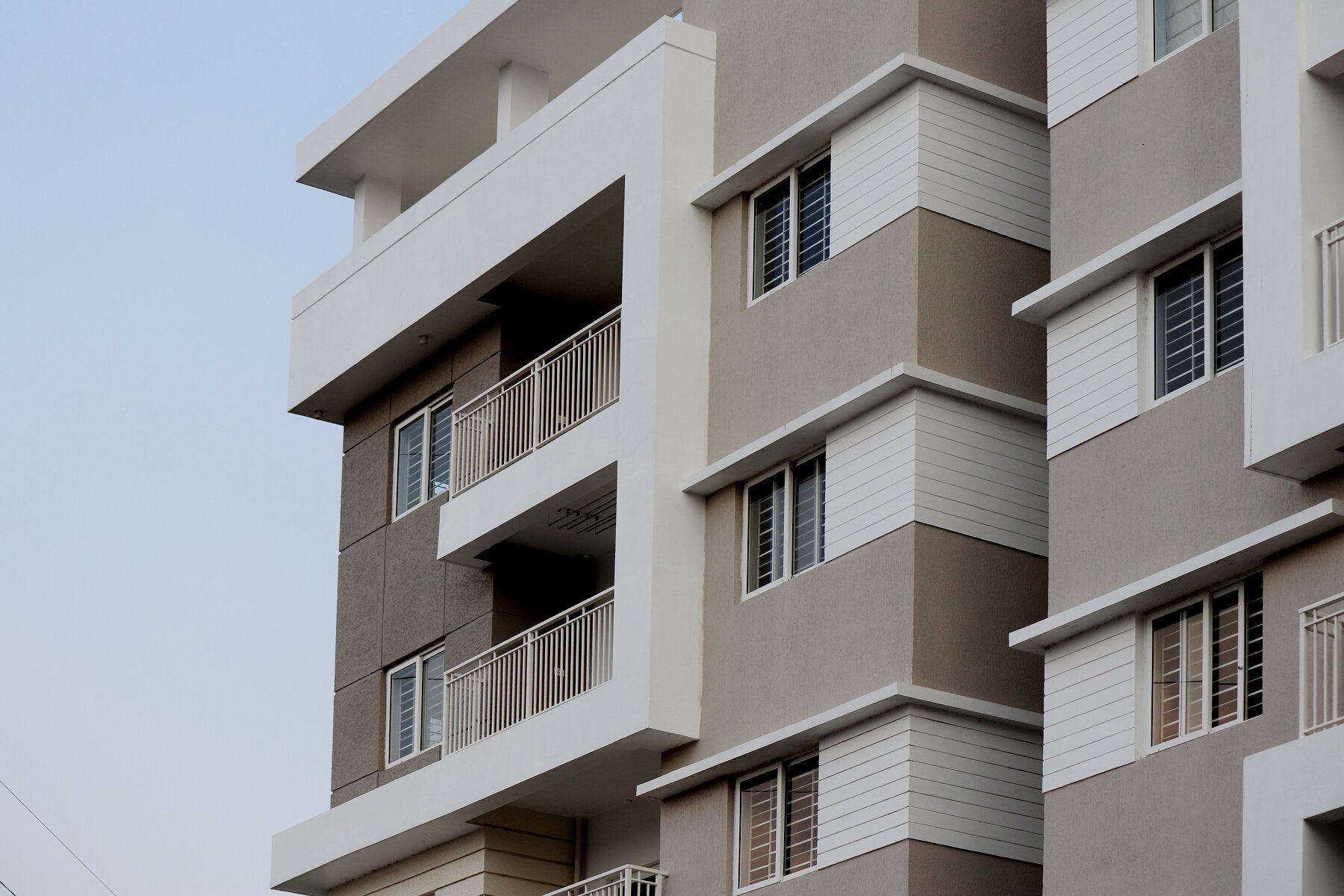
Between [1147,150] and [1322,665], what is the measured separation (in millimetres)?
5558

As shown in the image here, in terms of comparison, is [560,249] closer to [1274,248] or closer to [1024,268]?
[1024,268]

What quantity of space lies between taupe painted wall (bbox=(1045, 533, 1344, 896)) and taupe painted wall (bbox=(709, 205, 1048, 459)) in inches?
208

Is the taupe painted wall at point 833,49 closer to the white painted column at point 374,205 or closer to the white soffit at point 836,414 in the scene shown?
the white soffit at point 836,414

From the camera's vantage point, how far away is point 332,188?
3531 cm

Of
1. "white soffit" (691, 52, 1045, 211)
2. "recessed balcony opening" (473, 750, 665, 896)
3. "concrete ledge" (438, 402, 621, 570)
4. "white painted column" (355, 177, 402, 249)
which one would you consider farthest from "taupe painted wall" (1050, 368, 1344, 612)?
"white painted column" (355, 177, 402, 249)

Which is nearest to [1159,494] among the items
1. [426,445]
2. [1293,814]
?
[1293,814]

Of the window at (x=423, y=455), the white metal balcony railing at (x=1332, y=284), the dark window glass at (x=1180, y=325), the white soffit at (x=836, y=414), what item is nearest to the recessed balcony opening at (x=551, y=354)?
the window at (x=423, y=455)

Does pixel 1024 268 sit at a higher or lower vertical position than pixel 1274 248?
higher

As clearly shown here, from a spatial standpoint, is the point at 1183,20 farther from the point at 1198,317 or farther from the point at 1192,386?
the point at 1192,386

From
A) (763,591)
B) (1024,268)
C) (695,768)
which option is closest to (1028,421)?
(1024,268)

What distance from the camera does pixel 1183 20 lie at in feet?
72.1

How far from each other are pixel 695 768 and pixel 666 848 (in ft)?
3.86

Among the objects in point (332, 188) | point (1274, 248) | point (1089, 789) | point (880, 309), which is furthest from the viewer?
point (332, 188)

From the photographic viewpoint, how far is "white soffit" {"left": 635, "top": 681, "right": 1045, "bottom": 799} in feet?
75.4
